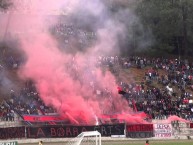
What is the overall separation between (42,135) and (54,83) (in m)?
9.46

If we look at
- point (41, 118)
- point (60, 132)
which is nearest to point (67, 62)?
point (41, 118)

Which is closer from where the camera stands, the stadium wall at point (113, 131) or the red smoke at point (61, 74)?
the stadium wall at point (113, 131)

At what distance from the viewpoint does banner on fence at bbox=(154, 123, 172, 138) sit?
47969 mm

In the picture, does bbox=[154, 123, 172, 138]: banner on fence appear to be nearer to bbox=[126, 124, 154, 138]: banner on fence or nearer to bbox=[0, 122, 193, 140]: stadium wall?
bbox=[0, 122, 193, 140]: stadium wall

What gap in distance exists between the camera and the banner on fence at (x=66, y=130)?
4434 cm

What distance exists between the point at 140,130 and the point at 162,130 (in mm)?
2149

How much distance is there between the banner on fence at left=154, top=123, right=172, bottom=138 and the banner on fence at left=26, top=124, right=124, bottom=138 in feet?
10.9

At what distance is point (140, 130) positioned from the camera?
47625 millimetres

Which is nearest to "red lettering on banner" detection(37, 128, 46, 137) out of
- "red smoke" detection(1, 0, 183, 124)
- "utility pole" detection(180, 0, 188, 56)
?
"red smoke" detection(1, 0, 183, 124)

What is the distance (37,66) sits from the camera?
5362 cm

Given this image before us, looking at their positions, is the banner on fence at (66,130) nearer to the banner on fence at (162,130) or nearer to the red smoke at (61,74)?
the red smoke at (61,74)

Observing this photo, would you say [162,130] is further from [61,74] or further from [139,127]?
[61,74]

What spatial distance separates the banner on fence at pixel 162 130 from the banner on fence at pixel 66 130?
3.31 metres

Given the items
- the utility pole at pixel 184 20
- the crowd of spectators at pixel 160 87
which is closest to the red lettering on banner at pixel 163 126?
the crowd of spectators at pixel 160 87
